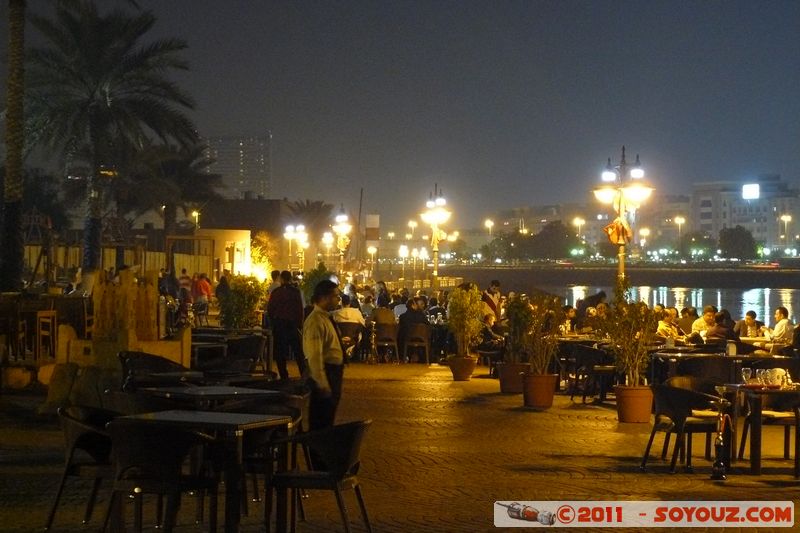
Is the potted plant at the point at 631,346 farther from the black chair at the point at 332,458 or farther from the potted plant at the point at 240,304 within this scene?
the potted plant at the point at 240,304

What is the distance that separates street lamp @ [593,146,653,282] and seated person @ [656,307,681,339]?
1269mm

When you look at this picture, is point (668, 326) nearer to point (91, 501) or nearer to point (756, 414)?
point (756, 414)

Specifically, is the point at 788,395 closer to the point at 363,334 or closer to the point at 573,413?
the point at 573,413

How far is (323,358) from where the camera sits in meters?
11.2

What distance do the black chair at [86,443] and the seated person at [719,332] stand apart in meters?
12.5

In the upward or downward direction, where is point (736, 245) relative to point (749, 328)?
upward

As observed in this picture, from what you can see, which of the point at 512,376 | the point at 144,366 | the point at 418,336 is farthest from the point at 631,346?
the point at 418,336

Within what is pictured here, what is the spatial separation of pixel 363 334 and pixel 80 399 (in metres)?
12.2

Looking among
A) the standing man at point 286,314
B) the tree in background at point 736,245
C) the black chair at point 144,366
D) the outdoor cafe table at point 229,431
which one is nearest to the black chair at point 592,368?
the standing man at point 286,314

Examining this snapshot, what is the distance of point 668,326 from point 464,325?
3.50 meters

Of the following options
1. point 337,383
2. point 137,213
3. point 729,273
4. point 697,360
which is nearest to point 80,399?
point 337,383

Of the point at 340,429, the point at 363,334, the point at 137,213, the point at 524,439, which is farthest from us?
the point at 137,213

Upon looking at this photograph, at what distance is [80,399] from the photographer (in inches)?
557

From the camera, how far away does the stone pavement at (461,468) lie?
9430 millimetres
